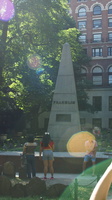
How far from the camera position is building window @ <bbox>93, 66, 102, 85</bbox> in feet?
160

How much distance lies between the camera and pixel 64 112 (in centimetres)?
1770

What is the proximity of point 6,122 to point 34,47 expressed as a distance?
A: 20.2 meters

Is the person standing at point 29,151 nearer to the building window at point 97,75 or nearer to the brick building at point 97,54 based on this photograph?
the brick building at point 97,54

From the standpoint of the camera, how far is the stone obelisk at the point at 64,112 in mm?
17516

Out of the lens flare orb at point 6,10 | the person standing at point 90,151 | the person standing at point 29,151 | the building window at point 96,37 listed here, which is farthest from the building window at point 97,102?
the person standing at point 29,151

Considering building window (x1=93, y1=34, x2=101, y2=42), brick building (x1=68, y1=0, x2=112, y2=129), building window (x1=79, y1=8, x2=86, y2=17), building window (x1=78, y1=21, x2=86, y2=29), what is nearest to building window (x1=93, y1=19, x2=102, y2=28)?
brick building (x1=68, y1=0, x2=112, y2=129)

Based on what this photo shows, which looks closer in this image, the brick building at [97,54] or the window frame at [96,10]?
the brick building at [97,54]

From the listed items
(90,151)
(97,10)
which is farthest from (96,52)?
(90,151)

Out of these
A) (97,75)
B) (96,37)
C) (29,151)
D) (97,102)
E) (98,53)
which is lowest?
(29,151)

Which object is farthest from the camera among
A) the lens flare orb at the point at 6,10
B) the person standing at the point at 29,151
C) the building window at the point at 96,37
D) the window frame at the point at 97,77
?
the building window at the point at 96,37

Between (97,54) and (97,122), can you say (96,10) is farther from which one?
(97,122)

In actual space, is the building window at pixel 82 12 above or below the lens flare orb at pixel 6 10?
above

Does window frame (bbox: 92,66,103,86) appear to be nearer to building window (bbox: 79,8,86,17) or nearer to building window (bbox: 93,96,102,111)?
building window (bbox: 93,96,102,111)

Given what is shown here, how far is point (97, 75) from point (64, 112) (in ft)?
105
